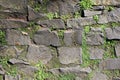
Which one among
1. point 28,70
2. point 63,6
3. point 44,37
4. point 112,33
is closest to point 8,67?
point 28,70

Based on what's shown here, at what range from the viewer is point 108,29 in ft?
9.11

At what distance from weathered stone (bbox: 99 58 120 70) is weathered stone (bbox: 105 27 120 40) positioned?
0.68ft

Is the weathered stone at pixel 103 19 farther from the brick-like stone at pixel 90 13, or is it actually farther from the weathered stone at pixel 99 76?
the weathered stone at pixel 99 76

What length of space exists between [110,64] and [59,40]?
1.69 feet

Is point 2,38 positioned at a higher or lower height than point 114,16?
lower

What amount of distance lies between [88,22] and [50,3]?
386 mm

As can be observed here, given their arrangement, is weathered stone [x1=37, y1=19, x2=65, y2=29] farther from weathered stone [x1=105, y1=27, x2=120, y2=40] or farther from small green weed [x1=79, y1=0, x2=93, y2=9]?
weathered stone [x1=105, y1=27, x2=120, y2=40]

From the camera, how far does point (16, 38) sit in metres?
2.69

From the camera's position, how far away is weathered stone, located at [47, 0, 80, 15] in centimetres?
274

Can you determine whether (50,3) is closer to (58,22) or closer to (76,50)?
(58,22)

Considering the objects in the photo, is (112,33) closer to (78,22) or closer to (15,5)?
(78,22)

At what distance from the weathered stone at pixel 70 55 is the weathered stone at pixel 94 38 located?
12cm

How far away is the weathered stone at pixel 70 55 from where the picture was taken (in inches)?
107

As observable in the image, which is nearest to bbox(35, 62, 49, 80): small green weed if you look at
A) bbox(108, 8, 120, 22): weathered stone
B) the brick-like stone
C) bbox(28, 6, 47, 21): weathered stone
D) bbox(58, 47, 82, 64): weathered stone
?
bbox(58, 47, 82, 64): weathered stone
